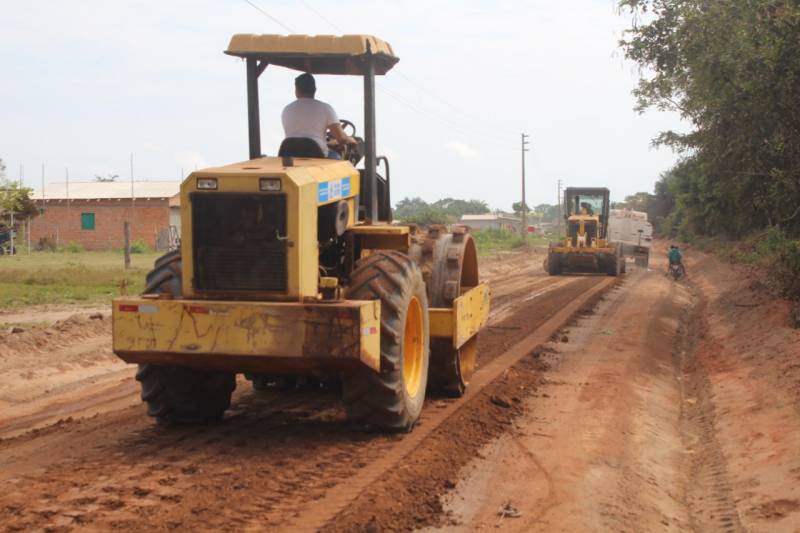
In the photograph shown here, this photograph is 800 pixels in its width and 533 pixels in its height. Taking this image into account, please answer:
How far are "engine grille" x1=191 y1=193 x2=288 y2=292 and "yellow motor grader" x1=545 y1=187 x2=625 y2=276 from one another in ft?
94.8

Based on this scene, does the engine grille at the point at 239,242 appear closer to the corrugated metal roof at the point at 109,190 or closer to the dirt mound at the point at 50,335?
the dirt mound at the point at 50,335

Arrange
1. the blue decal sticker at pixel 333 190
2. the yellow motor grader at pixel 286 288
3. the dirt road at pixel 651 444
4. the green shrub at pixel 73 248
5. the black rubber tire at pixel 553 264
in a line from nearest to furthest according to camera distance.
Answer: the dirt road at pixel 651 444 → the yellow motor grader at pixel 286 288 → the blue decal sticker at pixel 333 190 → the black rubber tire at pixel 553 264 → the green shrub at pixel 73 248

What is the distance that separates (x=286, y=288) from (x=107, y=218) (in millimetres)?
44227

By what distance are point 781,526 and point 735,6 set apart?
43.6 ft

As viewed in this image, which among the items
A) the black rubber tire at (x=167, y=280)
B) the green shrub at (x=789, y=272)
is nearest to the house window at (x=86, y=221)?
the green shrub at (x=789, y=272)

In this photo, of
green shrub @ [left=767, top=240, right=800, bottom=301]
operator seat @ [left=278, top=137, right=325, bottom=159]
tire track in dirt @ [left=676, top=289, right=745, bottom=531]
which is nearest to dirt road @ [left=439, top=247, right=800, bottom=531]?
tire track in dirt @ [left=676, top=289, right=745, bottom=531]

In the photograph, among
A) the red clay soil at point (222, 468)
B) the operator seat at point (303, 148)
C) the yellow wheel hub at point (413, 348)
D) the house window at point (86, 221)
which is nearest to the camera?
the red clay soil at point (222, 468)

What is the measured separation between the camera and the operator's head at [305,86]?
28.7 ft

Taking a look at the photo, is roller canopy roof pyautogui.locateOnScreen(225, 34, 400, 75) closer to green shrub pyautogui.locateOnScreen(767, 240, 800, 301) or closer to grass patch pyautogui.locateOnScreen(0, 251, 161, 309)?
grass patch pyautogui.locateOnScreen(0, 251, 161, 309)

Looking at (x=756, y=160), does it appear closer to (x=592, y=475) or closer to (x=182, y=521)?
(x=592, y=475)

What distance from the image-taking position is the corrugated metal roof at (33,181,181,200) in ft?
163

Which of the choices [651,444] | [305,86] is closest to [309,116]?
[305,86]

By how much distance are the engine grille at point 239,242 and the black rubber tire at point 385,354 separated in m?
0.68

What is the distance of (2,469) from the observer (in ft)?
22.3
